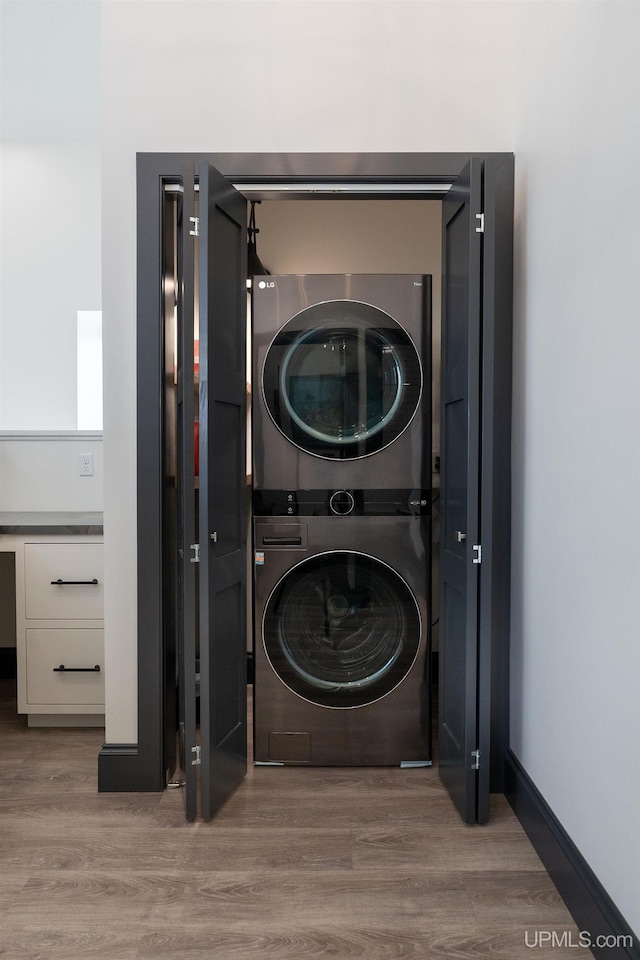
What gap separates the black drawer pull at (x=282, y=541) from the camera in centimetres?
250

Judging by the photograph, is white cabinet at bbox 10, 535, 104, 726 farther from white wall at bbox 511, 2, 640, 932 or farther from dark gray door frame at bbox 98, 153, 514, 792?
white wall at bbox 511, 2, 640, 932

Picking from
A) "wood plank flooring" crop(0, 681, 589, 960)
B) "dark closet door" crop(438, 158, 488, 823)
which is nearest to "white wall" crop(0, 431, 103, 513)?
"wood plank flooring" crop(0, 681, 589, 960)

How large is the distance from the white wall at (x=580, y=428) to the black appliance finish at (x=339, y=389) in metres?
0.39

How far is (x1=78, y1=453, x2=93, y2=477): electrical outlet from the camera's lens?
3279 mm

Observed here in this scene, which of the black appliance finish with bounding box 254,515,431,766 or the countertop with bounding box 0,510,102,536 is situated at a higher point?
the countertop with bounding box 0,510,102,536

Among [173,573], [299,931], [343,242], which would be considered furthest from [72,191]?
[299,931]

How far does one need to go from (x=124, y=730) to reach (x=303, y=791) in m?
0.65

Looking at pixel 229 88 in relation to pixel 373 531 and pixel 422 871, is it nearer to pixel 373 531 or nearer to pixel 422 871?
pixel 373 531

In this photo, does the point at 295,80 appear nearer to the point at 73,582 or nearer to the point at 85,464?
the point at 85,464

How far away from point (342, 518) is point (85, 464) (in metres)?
1.46

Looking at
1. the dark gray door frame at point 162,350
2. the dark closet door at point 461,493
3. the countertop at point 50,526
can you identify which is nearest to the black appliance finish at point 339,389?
the dark closet door at point 461,493

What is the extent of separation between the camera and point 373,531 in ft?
8.16

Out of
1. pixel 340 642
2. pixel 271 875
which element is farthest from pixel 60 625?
pixel 271 875

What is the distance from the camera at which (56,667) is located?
9.14 ft
